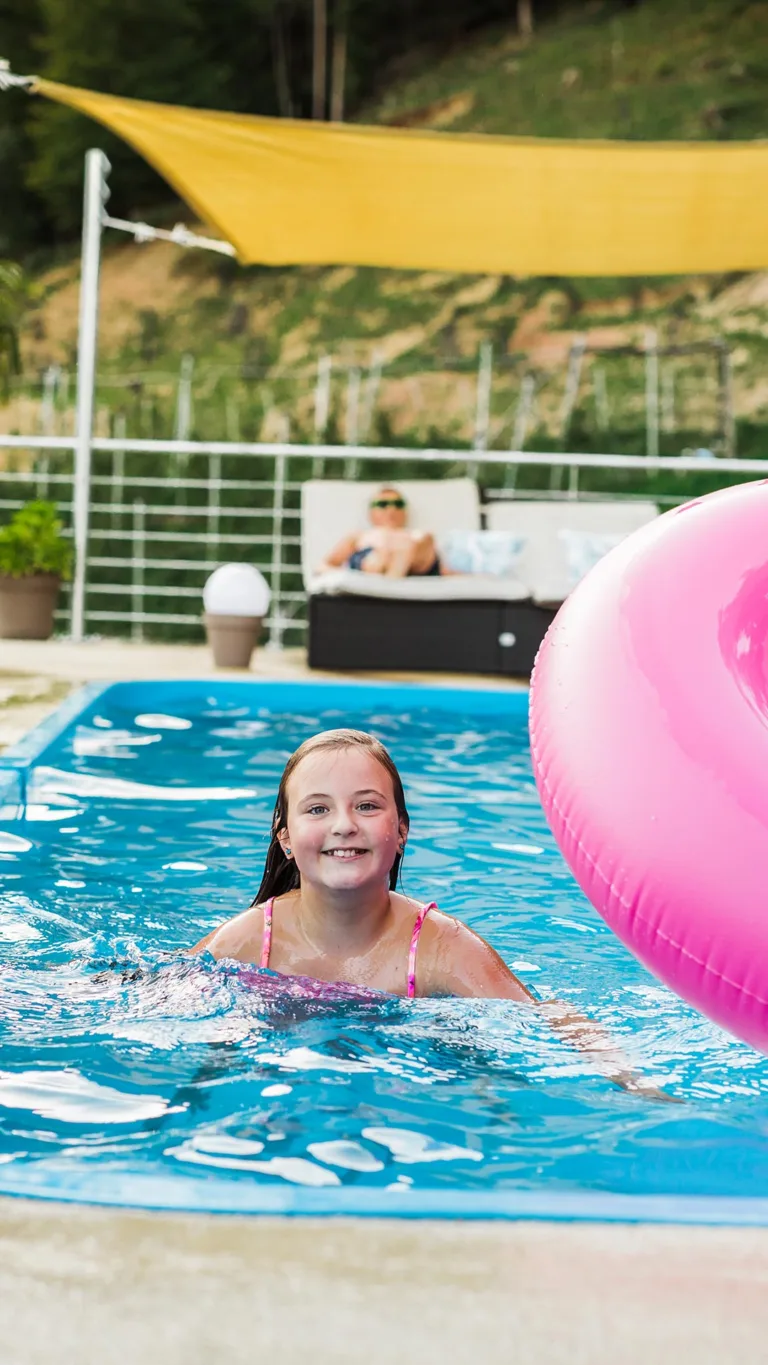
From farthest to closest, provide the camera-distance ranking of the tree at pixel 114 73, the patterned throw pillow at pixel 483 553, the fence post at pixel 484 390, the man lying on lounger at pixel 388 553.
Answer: the tree at pixel 114 73
the fence post at pixel 484 390
the patterned throw pillow at pixel 483 553
the man lying on lounger at pixel 388 553

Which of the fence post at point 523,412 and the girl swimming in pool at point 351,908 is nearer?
the girl swimming in pool at point 351,908

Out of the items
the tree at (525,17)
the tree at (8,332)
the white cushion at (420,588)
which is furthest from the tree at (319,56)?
the white cushion at (420,588)

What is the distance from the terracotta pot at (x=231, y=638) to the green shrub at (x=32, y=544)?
90cm

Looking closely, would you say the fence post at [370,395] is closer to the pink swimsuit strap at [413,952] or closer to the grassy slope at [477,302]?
the grassy slope at [477,302]

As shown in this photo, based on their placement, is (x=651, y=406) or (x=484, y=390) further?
(x=484, y=390)

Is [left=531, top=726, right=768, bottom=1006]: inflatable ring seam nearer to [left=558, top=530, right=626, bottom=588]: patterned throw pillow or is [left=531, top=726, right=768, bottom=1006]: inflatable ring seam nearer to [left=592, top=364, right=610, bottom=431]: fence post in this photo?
[left=558, top=530, right=626, bottom=588]: patterned throw pillow

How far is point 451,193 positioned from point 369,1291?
6363mm

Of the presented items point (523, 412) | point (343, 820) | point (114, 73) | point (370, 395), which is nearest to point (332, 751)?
point (343, 820)

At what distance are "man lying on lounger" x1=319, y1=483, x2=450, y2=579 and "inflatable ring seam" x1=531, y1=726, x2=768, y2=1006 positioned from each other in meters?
5.21

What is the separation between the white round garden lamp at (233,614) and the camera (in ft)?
21.1

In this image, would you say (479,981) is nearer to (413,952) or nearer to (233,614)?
(413,952)

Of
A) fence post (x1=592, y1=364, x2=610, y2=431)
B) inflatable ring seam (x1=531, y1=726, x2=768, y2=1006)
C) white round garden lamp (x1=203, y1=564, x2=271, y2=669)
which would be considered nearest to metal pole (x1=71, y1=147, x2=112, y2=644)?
white round garden lamp (x1=203, y1=564, x2=271, y2=669)

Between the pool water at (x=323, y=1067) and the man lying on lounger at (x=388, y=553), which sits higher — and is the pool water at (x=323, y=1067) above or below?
below

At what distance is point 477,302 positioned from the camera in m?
21.7
